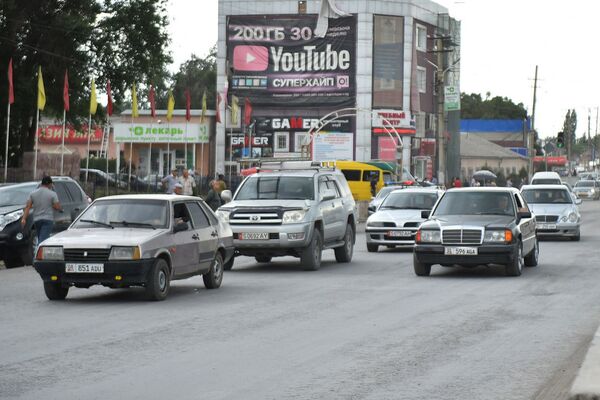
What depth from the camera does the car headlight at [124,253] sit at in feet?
51.3

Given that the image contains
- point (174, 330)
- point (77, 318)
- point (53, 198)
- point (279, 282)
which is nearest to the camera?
point (174, 330)

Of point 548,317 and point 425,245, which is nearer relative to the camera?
point 548,317

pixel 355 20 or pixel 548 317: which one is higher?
pixel 355 20

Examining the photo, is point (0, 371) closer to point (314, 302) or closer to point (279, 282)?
point (314, 302)

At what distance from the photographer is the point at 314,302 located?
16.3 m

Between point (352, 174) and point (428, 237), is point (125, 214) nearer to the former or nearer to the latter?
point (428, 237)

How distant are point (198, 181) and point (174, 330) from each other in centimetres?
4576

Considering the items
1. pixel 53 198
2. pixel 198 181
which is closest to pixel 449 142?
pixel 198 181

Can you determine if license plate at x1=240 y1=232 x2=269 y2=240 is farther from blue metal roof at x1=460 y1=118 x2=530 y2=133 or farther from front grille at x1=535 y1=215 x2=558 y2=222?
blue metal roof at x1=460 y1=118 x2=530 y2=133

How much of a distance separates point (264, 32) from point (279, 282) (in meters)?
64.1

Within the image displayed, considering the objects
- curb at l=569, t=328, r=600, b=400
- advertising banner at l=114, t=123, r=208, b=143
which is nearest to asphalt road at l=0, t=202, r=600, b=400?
curb at l=569, t=328, r=600, b=400

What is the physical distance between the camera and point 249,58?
82.8 meters

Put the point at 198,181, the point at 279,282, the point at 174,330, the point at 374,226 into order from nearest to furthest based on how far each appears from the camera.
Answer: the point at 174,330 → the point at 279,282 → the point at 374,226 → the point at 198,181

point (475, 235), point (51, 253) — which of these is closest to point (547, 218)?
point (475, 235)
